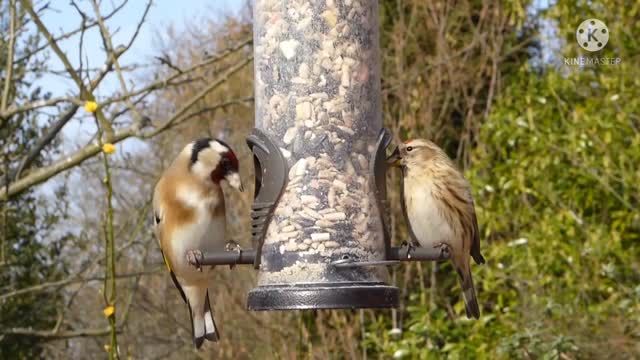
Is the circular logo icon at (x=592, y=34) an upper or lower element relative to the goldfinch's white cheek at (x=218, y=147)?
upper

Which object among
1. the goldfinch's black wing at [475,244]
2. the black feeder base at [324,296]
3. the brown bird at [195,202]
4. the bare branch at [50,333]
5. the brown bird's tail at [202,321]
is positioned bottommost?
the bare branch at [50,333]

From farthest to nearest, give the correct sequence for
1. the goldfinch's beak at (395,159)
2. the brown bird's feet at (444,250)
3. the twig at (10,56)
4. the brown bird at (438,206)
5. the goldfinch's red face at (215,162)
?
the twig at (10,56), the goldfinch's beak at (395,159), the brown bird at (438,206), the goldfinch's red face at (215,162), the brown bird's feet at (444,250)

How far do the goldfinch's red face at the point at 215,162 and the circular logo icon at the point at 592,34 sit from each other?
518 cm

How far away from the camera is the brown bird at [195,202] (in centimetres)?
454

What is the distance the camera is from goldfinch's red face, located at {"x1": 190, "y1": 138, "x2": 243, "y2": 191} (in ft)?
14.7

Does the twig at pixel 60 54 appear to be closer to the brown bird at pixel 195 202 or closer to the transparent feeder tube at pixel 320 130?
the brown bird at pixel 195 202

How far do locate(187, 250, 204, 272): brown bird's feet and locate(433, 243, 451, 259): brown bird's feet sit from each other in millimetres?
933

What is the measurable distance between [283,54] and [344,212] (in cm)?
67

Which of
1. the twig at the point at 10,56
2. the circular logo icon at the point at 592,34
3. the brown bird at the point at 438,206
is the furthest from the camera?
the circular logo icon at the point at 592,34

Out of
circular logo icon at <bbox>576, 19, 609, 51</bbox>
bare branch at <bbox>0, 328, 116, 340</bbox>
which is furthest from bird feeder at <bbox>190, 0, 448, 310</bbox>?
circular logo icon at <bbox>576, 19, 609, 51</bbox>

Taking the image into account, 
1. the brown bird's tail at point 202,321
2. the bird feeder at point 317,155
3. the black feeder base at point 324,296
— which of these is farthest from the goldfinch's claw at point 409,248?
the brown bird's tail at point 202,321

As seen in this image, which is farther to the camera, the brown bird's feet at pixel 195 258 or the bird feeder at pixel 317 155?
the brown bird's feet at pixel 195 258

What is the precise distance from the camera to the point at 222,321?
10438mm

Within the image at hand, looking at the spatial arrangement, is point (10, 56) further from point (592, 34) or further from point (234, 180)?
point (592, 34)
